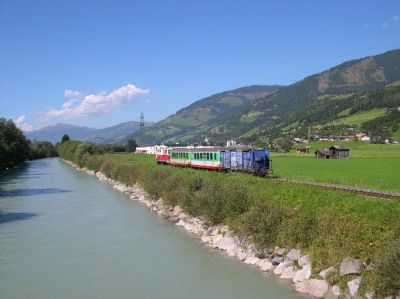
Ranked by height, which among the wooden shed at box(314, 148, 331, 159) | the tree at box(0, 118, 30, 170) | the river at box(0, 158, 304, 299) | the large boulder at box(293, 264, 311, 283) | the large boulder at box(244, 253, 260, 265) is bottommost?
the river at box(0, 158, 304, 299)

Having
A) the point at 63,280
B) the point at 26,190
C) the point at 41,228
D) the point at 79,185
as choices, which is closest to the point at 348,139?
the point at 79,185

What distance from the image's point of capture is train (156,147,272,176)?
44.5 meters

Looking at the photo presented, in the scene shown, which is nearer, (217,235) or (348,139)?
(217,235)

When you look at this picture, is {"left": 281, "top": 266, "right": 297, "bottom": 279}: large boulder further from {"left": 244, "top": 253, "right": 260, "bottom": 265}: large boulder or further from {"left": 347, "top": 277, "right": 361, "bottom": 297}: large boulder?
{"left": 347, "top": 277, "right": 361, "bottom": 297}: large boulder

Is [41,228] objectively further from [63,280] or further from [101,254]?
[63,280]

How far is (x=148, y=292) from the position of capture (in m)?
19.5

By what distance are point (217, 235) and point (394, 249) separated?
14004 mm

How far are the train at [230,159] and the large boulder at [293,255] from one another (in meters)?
23.0

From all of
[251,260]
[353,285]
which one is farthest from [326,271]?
[251,260]

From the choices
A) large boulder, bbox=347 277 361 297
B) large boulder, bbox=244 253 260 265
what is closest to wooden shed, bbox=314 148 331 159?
large boulder, bbox=244 253 260 265

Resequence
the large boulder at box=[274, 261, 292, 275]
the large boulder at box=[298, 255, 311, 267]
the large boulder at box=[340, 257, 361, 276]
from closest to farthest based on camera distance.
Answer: the large boulder at box=[340, 257, 361, 276]
the large boulder at box=[298, 255, 311, 267]
the large boulder at box=[274, 261, 292, 275]

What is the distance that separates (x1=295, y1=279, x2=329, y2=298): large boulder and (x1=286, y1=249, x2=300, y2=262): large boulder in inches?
63.2

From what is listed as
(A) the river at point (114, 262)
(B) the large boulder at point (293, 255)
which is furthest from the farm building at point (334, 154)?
(B) the large boulder at point (293, 255)

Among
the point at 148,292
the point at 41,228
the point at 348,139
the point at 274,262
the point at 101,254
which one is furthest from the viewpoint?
the point at 348,139
